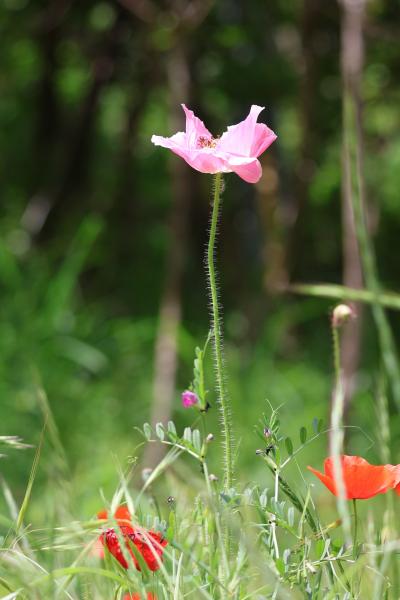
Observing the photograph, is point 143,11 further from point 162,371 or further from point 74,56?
point 74,56

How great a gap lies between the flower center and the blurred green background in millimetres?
1355

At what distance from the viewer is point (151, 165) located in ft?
22.8

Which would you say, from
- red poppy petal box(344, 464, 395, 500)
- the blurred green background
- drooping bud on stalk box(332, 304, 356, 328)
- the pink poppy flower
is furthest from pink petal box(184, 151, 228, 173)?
the blurred green background

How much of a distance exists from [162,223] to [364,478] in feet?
17.8

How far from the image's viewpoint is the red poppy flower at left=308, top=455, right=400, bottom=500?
776 millimetres

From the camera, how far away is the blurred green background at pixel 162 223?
3203 mm

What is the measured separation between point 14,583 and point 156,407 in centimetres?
216

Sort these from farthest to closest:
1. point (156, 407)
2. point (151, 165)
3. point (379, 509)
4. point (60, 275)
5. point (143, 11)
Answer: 1. point (151, 165)
2. point (60, 275)
3. point (143, 11)
4. point (156, 407)
5. point (379, 509)

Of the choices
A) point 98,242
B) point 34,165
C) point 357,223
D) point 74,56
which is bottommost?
point 357,223

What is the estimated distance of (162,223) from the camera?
6.15m

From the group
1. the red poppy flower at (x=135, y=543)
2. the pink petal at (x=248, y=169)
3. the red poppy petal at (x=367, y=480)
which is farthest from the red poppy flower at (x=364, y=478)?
the pink petal at (x=248, y=169)

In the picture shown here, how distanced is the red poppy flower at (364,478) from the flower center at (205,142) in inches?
11.8

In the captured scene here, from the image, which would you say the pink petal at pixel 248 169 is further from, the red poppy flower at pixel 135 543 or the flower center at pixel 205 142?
the red poppy flower at pixel 135 543

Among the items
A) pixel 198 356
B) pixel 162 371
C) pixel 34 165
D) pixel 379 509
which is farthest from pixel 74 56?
pixel 198 356
